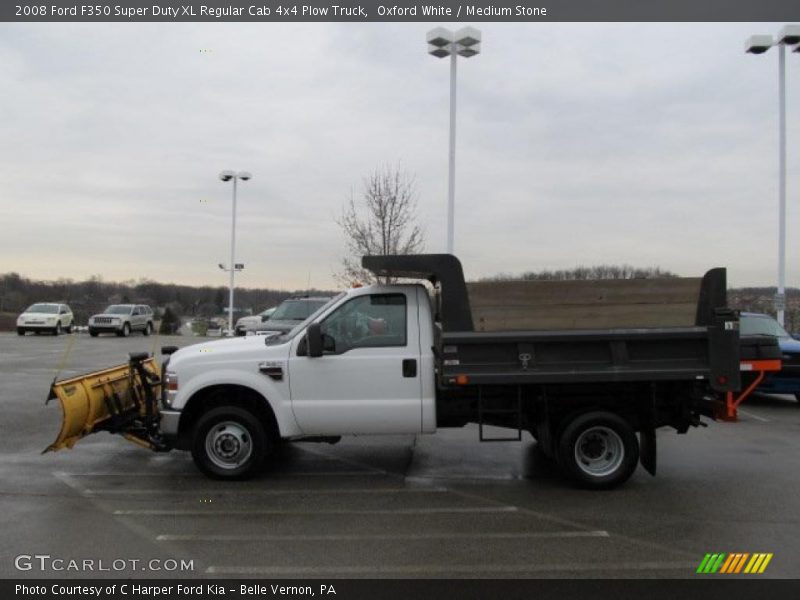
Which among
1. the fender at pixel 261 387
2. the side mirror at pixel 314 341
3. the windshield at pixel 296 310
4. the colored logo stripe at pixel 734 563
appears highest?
the windshield at pixel 296 310

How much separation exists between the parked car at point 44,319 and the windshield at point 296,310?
2252 cm

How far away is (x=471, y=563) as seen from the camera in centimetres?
456

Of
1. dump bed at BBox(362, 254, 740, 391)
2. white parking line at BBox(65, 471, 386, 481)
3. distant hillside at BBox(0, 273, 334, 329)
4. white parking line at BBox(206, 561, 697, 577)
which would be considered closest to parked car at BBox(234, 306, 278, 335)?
white parking line at BBox(65, 471, 386, 481)

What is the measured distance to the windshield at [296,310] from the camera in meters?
15.9

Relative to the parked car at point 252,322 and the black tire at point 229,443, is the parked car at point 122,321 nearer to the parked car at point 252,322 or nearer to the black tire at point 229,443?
the parked car at point 252,322

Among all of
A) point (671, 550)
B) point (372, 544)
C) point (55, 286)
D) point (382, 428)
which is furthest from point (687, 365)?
point (55, 286)

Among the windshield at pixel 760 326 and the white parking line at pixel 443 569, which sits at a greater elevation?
the windshield at pixel 760 326

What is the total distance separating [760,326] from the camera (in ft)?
41.7

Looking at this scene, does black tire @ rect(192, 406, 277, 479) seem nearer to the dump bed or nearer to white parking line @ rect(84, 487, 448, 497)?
white parking line @ rect(84, 487, 448, 497)

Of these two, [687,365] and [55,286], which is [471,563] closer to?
[687,365]

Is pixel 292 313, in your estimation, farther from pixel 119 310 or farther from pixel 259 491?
pixel 119 310

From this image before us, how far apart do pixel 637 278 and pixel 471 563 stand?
326 cm

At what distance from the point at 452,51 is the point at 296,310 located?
760 centimetres

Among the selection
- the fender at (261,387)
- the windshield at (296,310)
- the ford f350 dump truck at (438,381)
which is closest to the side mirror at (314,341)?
the ford f350 dump truck at (438,381)
